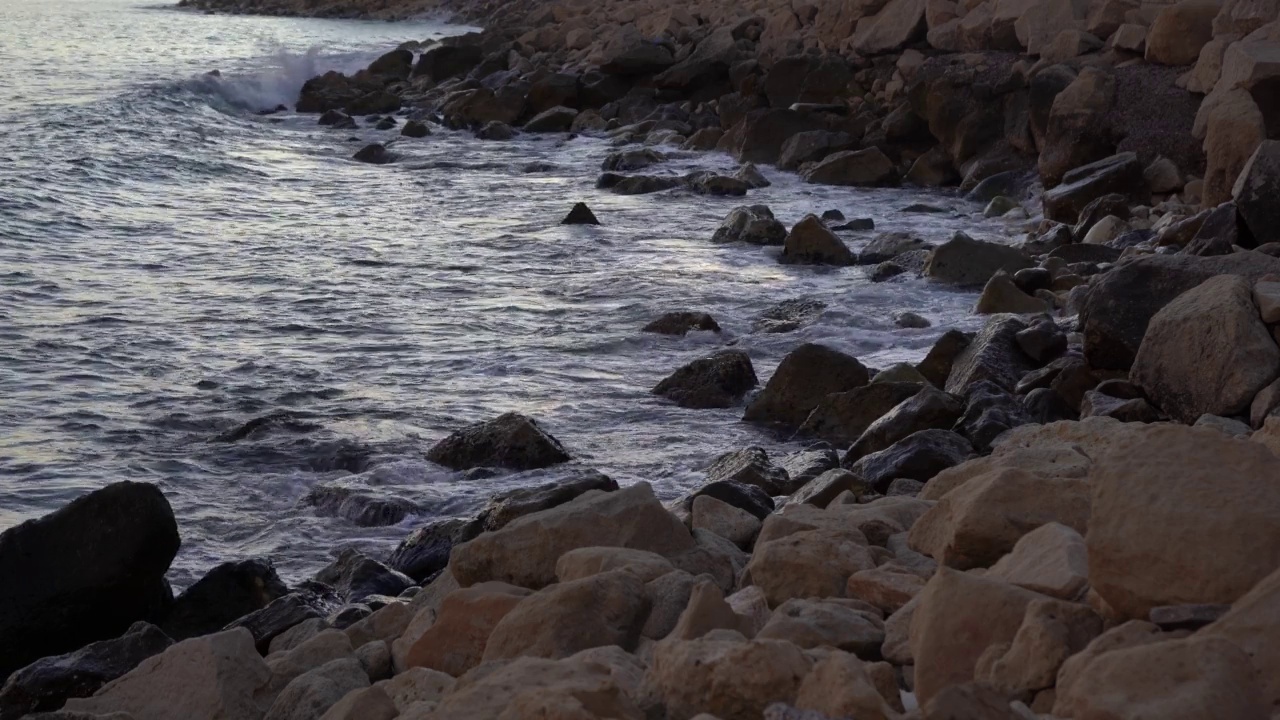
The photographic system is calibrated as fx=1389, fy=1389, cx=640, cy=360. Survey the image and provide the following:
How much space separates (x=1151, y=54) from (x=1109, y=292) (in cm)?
A: 767

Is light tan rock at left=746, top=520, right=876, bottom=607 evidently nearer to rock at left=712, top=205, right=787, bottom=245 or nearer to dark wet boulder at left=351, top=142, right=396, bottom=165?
rock at left=712, top=205, right=787, bottom=245

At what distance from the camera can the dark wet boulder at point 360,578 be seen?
515cm

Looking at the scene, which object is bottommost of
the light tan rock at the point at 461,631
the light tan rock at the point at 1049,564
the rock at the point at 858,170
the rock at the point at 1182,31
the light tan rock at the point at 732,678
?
the rock at the point at 858,170

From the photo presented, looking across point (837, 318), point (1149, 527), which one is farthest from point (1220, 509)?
point (837, 318)

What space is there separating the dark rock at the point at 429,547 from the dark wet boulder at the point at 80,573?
94cm

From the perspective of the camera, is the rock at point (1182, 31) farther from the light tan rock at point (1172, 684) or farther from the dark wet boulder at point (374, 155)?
the light tan rock at point (1172, 684)

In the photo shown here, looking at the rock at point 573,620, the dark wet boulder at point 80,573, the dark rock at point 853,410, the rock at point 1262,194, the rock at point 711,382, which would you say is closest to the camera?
the rock at point 573,620

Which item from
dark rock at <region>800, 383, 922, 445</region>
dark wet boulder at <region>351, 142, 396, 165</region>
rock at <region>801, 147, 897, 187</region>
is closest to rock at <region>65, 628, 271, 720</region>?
dark rock at <region>800, 383, 922, 445</region>

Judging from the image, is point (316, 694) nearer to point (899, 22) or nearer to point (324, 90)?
point (899, 22)

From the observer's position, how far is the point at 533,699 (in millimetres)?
2502

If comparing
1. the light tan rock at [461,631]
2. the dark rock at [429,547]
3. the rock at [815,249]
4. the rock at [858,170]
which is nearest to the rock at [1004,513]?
the light tan rock at [461,631]

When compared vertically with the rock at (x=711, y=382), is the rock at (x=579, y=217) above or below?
below

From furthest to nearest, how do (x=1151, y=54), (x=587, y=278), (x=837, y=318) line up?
(x=1151, y=54) → (x=587, y=278) → (x=837, y=318)

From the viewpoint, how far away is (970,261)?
33.4ft
